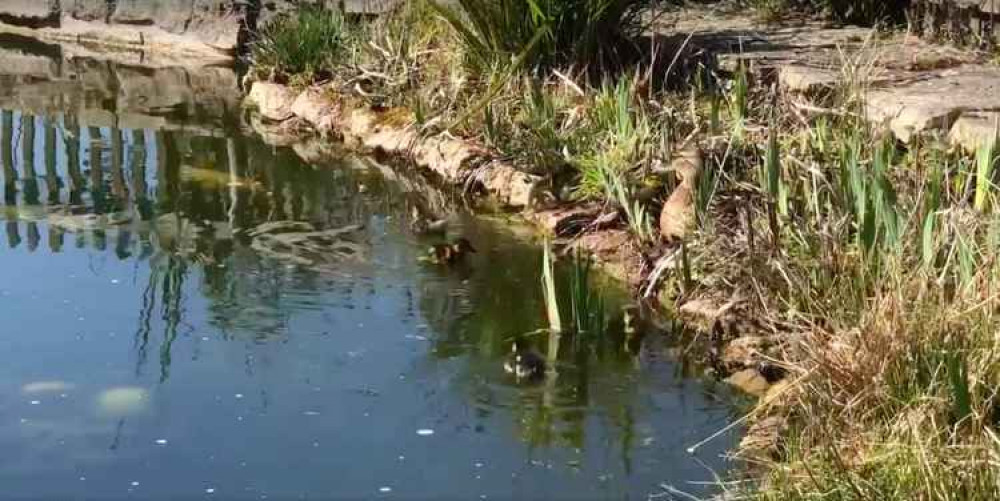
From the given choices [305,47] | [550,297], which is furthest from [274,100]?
[550,297]

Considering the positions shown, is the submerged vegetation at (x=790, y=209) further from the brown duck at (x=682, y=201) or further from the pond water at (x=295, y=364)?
the pond water at (x=295, y=364)

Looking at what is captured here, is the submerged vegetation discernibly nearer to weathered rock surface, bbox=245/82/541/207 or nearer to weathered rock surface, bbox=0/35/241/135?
→ weathered rock surface, bbox=245/82/541/207

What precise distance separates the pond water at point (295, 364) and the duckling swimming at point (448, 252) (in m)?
0.06

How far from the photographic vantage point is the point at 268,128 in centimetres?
891

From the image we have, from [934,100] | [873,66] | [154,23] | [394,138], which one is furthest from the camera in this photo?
[154,23]

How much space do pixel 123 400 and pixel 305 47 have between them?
16.3ft

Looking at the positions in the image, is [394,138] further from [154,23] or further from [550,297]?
[154,23]

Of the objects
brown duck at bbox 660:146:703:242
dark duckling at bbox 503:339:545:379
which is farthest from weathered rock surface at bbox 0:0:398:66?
dark duckling at bbox 503:339:545:379

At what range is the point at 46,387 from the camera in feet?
15.1

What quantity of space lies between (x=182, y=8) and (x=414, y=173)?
487cm

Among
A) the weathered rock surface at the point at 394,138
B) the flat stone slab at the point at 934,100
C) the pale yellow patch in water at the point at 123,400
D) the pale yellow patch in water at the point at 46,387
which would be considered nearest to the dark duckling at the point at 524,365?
the pale yellow patch in water at the point at 123,400

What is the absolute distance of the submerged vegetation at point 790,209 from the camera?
3781 millimetres

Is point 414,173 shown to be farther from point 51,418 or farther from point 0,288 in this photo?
point 51,418

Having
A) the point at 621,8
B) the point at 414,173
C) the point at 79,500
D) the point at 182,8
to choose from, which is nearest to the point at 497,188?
the point at 414,173
